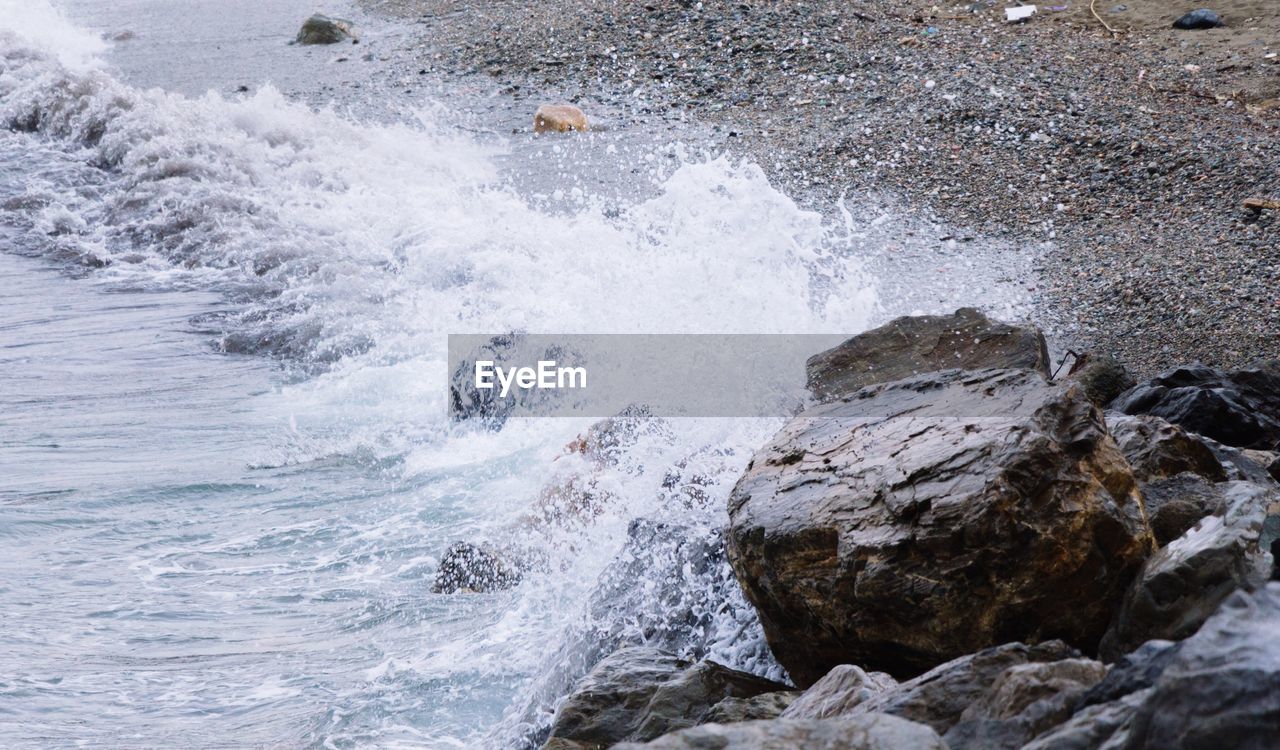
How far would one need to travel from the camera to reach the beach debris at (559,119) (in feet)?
36.8

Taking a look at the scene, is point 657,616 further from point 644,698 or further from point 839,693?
point 839,693

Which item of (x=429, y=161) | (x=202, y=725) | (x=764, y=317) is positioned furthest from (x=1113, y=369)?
(x=429, y=161)

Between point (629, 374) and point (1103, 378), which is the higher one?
point (1103, 378)

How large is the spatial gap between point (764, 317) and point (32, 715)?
14.2 feet

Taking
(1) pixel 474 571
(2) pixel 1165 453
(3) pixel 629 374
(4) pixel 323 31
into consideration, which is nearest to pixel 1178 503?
(2) pixel 1165 453

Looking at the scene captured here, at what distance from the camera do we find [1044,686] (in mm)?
2695

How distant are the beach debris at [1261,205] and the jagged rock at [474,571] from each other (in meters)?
5.15

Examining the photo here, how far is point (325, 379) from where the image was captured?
8.32 meters

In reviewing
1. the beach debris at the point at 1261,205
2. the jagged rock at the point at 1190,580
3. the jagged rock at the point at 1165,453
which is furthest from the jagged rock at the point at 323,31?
the jagged rock at the point at 1190,580

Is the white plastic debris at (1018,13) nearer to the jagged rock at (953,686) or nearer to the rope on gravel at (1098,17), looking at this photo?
the rope on gravel at (1098,17)

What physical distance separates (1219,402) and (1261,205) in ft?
9.27

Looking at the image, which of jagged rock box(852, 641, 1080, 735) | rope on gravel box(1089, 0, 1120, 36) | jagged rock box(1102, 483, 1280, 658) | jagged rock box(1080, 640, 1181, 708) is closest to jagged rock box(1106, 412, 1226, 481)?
jagged rock box(1102, 483, 1280, 658)

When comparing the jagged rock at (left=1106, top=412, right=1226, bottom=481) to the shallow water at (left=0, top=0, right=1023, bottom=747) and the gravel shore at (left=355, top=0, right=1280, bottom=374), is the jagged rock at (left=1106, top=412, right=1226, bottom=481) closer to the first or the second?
the shallow water at (left=0, top=0, right=1023, bottom=747)

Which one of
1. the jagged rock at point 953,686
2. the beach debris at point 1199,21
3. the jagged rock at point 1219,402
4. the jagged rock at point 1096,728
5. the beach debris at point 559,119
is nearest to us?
the jagged rock at point 1096,728
